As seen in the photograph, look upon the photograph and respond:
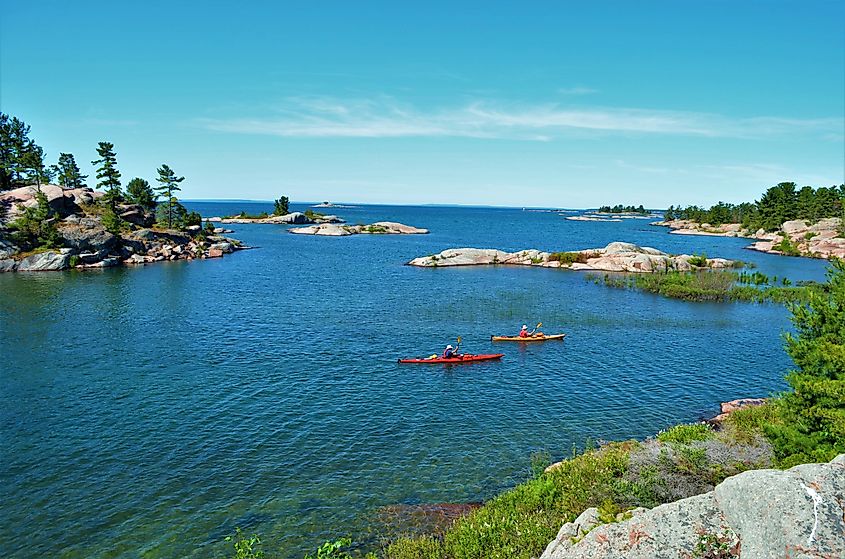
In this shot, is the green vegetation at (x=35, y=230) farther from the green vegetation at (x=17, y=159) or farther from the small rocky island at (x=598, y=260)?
the small rocky island at (x=598, y=260)

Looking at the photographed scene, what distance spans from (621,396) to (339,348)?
2418 cm

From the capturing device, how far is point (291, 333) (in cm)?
5347

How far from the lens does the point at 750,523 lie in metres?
12.5

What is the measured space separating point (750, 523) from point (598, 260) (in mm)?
94473

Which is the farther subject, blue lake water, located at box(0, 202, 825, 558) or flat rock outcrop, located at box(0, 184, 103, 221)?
flat rock outcrop, located at box(0, 184, 103, 221)

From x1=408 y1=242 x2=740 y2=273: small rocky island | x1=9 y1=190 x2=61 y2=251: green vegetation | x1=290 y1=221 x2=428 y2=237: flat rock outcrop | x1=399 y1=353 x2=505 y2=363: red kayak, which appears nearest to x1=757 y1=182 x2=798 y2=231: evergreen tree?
x1=408 y1=242 x2=740 y2=273: small rocky island

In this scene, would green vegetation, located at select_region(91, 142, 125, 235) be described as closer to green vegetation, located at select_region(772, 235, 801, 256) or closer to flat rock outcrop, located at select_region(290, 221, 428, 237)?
flat rock outcrop, located at select_region(290, 221, 428, 237)

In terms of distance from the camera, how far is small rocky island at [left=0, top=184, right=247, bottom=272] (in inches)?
3482

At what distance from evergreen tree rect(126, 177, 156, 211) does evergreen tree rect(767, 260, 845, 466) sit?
125540 millimetres

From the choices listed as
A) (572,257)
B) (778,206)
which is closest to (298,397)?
(572,257)

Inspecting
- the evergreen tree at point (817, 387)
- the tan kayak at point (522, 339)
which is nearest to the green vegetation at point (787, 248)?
the tan kayak at point (522, 339)

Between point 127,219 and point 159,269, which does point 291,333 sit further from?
point 127,219

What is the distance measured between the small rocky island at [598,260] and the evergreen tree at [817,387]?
230ft

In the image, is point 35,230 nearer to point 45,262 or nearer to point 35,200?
point 45,262
